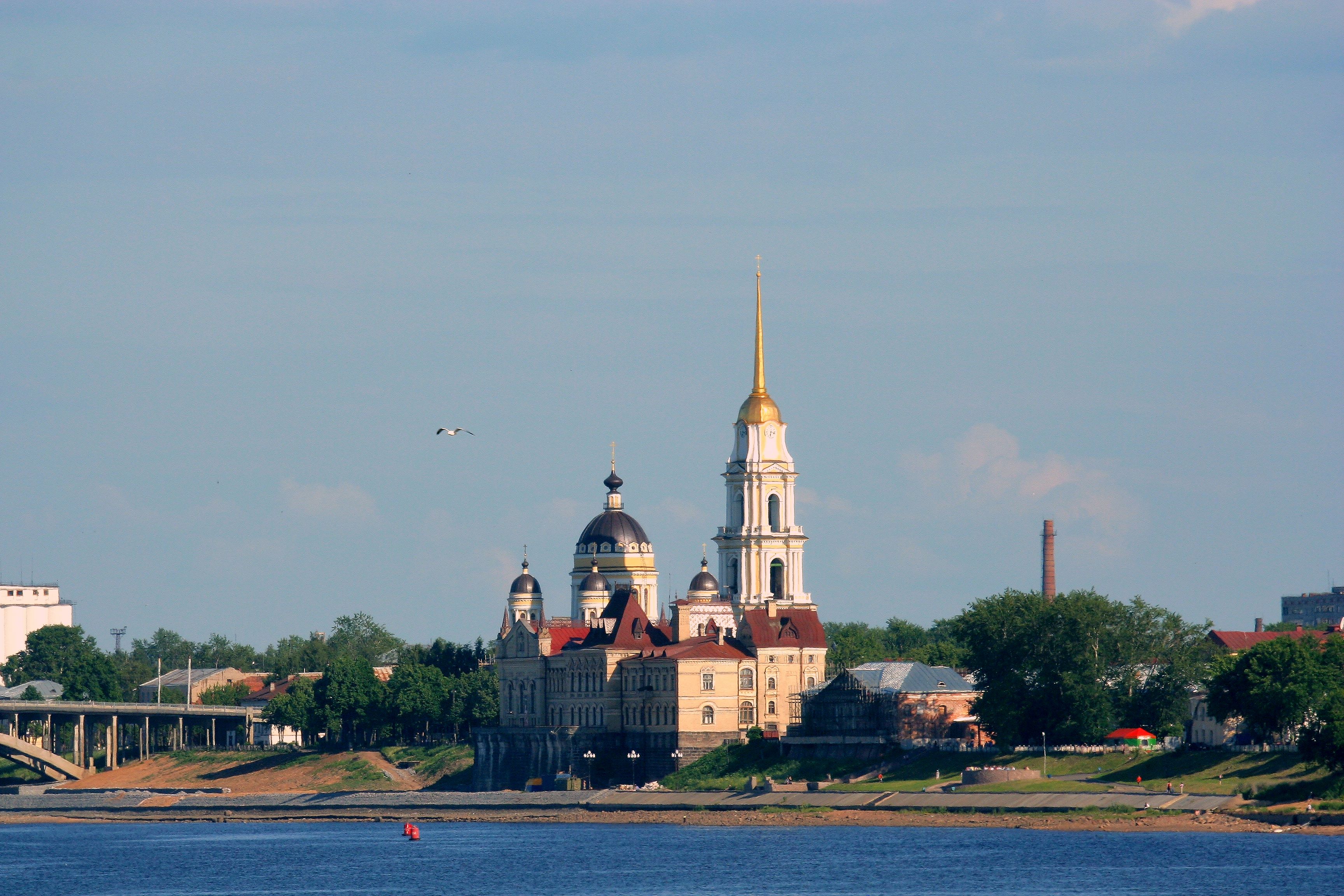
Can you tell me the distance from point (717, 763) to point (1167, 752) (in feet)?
116

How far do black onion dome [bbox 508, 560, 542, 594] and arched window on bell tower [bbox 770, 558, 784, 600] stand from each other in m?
22.6

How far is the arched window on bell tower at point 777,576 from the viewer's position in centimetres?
18012

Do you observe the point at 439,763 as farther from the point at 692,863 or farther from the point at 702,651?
the point at 692,863

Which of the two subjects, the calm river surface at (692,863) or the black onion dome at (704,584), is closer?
the calm river surface at (692,863)

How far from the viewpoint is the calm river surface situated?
10112 cm

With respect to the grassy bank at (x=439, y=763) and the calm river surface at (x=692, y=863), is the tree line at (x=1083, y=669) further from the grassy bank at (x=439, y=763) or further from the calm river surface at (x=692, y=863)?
the grassy bank at (x=439, y=763)

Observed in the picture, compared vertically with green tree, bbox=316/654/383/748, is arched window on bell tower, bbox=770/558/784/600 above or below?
above

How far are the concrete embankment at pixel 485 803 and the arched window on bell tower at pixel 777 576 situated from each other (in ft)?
90.5

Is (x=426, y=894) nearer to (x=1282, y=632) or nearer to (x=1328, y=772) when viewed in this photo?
(x=1328, y=772)

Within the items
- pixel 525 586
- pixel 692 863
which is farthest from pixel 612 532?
pixel 692 863

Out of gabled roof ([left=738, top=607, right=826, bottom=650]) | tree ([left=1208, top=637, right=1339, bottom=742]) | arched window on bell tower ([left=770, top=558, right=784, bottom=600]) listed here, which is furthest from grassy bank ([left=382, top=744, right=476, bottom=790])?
tree ([left=1208, top=637, right=1339, bottom=742])

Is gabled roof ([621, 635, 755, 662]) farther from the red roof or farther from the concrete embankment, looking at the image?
the red roof

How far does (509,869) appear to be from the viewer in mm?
116625

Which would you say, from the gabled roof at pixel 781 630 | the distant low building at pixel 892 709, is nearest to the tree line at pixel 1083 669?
the distant low building at pixel 892 709
